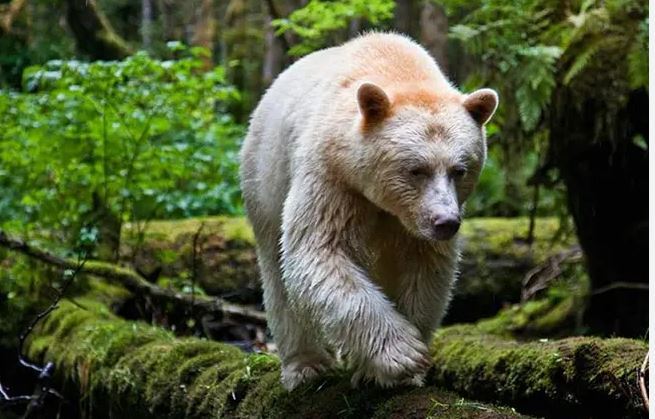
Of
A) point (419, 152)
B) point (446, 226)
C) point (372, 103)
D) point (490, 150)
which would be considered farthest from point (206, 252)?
point (446, 226)

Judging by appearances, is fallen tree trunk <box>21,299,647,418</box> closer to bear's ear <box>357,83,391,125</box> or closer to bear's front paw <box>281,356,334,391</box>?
bear's front paw <box>281,356,334,391</box>

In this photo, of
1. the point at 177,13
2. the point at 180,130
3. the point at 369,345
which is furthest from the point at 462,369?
the point at 177,13

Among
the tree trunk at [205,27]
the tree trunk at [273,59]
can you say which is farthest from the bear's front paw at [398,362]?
the tree trunk at [205,27]

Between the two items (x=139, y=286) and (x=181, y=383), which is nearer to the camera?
(x=181, y=383)

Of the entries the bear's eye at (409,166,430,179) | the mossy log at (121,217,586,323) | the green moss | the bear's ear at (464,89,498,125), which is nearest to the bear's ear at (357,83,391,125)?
the bear's eye at (409,166,430,179)

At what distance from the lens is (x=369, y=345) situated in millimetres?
4262

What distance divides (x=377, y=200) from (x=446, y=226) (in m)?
0.47

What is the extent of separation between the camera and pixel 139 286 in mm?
8414

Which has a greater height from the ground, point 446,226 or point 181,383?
point 446,226

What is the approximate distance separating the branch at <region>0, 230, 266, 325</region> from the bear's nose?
442 centimetres

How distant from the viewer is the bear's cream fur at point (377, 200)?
14.1ft

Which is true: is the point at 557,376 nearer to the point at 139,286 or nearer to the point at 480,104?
the point at 480,104

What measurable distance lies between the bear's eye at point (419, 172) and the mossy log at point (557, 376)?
130 centimetres

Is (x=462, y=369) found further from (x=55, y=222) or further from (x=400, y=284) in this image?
(x=55, y=222)
